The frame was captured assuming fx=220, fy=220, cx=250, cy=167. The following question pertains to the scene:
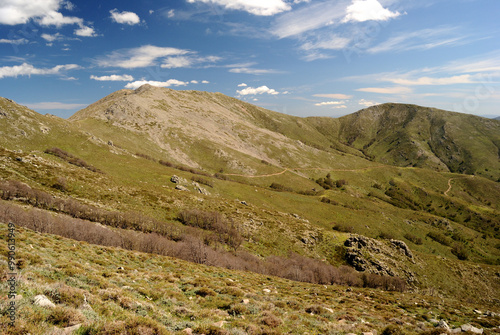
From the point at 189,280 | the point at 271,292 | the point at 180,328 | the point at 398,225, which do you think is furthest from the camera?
the point at 398,225

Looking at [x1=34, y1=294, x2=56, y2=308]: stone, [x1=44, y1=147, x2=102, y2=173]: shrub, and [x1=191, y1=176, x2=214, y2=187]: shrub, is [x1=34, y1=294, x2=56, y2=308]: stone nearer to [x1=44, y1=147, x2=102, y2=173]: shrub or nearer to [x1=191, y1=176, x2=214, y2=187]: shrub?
[x1=44, y1=147, x2=102, y2=173]: shrub

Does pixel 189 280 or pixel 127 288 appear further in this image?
pixel 189 280

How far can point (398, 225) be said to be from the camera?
103 metres

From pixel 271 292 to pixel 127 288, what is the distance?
13653 mm

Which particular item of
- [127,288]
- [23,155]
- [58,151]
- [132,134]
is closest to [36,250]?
[127,288]

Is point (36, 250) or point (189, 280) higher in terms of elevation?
point (36, 250)

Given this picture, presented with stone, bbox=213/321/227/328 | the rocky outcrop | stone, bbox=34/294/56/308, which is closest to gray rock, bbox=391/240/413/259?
the rocky outcrop

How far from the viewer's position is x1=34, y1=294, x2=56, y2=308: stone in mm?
9416

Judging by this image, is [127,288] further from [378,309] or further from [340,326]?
[378,309]

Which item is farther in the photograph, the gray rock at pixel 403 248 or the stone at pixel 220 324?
the gray rock at pixel 403 248

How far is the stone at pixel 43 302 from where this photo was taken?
9416 millimetres

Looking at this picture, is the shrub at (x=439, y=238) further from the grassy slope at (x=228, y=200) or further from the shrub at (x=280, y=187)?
the shrub at (x=280, y=187)

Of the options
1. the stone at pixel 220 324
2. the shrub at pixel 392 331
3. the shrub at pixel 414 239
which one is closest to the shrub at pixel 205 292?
the stone at pixel 220 324

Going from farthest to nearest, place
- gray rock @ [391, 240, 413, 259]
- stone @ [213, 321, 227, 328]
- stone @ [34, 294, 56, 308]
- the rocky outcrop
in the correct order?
gray rock @ [391, 240, 413, 259] < the rocky outcrop < stone @ [213, 321, 227, 328] < stone @ [34, 294, 56, 308]
